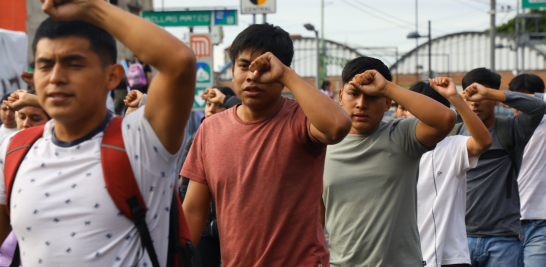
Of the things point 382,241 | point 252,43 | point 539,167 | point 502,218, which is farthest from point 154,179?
point 539,167

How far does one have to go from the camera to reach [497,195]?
15.0 ft

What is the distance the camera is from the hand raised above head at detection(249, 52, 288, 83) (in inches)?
104

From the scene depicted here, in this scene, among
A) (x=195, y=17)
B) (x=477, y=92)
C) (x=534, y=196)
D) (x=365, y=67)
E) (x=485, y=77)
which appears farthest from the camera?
(x=195, y=17)

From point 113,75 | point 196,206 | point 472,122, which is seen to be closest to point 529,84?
point 472,122

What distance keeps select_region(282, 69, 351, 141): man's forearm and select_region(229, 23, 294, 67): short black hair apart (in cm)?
33

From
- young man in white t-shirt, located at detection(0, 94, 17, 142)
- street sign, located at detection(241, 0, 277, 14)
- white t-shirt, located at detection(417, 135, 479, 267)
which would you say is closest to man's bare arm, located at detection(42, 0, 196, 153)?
white t-shirt, located at detection(417, 135, 479, 267)

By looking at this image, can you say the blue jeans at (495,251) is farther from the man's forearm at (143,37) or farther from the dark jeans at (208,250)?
the man's forearm at (143,37)

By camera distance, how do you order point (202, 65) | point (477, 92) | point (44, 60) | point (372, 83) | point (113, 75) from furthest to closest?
point (202, 65) → point (477, 92) → point (372, 83) → point (113, 75) → point (44, 60)

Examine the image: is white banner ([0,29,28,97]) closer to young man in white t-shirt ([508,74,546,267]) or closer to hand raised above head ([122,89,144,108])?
hand raised above head ([122,89,144,108])

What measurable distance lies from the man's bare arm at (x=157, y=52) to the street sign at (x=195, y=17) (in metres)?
9.92

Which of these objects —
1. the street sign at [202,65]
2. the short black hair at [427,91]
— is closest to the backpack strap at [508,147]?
the short black hair at [427,91]

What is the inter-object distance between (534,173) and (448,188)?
2.05m

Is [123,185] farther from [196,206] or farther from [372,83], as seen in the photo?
[372,83]

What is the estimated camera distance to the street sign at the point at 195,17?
11.7 meters
